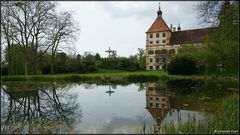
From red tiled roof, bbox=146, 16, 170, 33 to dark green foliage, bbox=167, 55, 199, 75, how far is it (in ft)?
111

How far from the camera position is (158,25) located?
7006cm

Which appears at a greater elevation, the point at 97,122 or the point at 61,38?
the point at 61,38

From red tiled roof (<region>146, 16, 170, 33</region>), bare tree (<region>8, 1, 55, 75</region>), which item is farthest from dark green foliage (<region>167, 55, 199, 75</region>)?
red tiled roof (<region>146, 16, 170, 33</region>)

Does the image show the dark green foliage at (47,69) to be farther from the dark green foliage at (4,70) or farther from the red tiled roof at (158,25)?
the red tiled roof at (158,25)

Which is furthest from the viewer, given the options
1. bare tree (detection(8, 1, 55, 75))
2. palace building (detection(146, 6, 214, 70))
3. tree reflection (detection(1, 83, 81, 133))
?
palace building (detection(146, 6, 214, 70))

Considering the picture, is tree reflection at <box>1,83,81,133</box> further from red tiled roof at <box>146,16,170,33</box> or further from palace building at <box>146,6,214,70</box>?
red tiled roof at <box>146,16,170,33</box>

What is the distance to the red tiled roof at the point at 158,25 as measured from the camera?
68856mm

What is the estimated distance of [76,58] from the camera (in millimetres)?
41906

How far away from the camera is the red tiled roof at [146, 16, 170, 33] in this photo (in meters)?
68.9

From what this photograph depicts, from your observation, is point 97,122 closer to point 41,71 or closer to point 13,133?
point 13,133

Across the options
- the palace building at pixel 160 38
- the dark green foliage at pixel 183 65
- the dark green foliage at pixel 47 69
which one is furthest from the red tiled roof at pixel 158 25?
the dark green foliage at pixel 47 69

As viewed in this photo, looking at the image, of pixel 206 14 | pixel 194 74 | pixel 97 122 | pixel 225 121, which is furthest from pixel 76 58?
pixel 225 121

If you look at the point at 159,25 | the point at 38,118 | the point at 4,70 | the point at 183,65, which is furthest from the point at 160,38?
the point at 38,118

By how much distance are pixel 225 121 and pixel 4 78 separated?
27.8 meters
